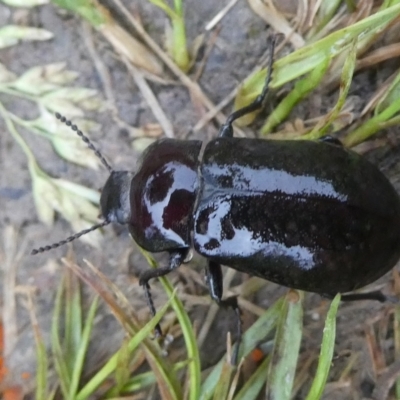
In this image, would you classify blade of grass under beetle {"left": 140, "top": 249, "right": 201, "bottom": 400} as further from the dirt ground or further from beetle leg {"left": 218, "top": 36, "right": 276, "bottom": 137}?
beetle leg {"left": 218, "top": 36, "right": 276, "bottom": 137}

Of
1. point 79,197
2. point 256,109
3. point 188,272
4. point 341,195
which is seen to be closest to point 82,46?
point 79,197

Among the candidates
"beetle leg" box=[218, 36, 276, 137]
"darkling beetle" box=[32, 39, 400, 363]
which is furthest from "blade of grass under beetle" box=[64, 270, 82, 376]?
"beetle leg" box=[218, 36, 276, 137]

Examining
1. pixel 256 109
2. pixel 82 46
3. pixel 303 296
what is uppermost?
pixel 82 46

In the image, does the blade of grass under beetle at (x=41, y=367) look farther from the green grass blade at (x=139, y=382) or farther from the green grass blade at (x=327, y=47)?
the green grass blade at (x=327, y=47)

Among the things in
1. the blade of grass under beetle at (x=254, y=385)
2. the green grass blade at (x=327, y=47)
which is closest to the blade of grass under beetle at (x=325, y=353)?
the blade of grass under beetle at (x=254, y=385)

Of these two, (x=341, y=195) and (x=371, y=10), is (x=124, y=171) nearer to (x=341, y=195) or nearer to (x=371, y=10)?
(x=341, y=195)

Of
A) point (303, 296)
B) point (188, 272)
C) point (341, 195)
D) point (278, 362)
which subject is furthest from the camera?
point (188, 272)

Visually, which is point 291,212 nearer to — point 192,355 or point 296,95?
point 296,95
